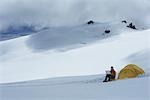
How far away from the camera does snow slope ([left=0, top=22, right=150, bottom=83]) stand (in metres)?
45.5

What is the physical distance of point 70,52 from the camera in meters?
61.2

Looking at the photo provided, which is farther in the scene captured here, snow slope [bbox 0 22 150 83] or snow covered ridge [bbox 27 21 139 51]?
snow covered ridge [bbox 27 21 139 51]

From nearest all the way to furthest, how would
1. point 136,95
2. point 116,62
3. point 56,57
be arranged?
point 136,95
point 116,62
point 56,57

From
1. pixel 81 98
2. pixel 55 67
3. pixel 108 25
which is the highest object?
pixel 108 25

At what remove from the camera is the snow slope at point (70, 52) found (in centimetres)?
4548

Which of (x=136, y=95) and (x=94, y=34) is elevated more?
(x=94, y=34)

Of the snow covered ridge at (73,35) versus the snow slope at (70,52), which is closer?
the snow slope at (70,52)

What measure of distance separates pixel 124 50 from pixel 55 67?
10.6m

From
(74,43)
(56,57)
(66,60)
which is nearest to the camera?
(66,60)

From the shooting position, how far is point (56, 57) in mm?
58344

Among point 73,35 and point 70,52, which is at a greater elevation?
point 73,35

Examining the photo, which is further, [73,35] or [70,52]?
[73,35]

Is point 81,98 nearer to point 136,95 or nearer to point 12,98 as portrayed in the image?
point 136,95

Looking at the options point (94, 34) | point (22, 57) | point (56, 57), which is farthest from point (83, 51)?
point (94, 34)
